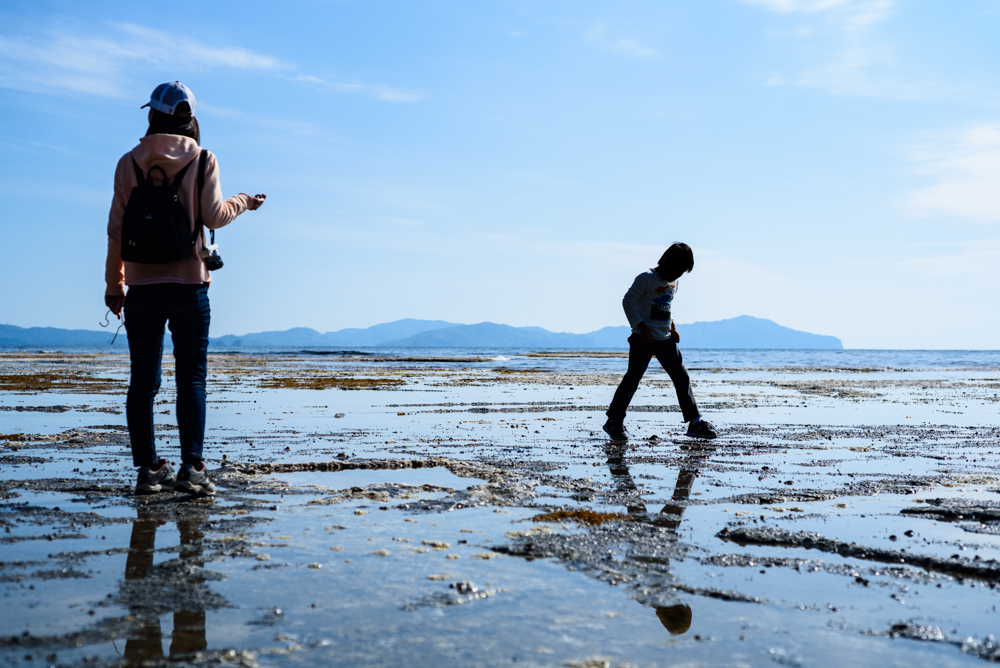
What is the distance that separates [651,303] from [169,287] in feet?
17.6

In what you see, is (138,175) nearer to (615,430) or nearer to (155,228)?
(155,228)

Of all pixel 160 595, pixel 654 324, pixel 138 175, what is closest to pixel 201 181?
pixel 138 175

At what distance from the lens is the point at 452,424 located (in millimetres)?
10031

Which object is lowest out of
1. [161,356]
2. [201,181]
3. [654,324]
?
[161,356]

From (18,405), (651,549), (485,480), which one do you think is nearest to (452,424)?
(485,480)

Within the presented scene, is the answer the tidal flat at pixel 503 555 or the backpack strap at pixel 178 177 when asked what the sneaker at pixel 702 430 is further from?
the backpack strap at pixel 178 177

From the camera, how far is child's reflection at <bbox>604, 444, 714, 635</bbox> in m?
3.01

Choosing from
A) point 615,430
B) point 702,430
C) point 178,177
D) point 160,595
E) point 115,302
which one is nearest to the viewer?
point 160,595

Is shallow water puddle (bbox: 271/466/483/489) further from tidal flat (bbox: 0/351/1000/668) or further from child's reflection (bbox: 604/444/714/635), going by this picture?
child's reflection (bbox: 604/444/714/635)

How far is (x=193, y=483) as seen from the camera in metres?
4.87

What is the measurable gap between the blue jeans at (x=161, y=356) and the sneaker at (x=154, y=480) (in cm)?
5

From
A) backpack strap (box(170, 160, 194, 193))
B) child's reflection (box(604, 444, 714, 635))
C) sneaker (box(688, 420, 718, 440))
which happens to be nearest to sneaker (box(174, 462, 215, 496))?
backpack strap (box(170, 160, 194, 193))

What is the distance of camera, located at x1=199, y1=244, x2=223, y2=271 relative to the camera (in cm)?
504

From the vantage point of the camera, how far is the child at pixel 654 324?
880 centimetres
